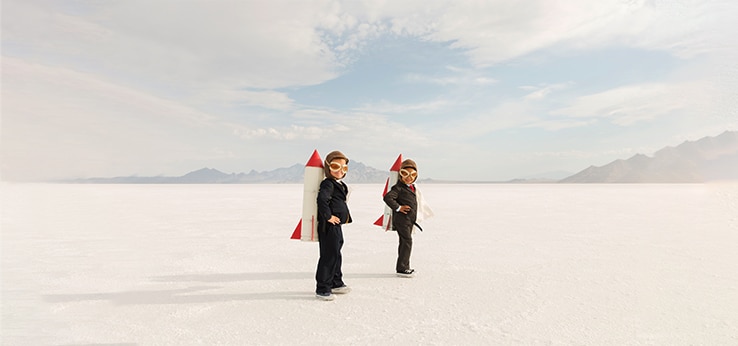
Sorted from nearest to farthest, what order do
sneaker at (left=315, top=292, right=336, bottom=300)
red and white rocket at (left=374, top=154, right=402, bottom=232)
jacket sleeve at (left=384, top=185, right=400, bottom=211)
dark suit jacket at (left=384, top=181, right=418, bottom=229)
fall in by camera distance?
sneaker at (left=315, top=292, right=336, bottom=300)
jacket sleeve at (left=384, top=185, right=400, bottom=211)
dark suit jacket at (left=384, top=181, right=418, bottom=229)
red and white rocket at (left=374, top=154, right=402, bottom=232)

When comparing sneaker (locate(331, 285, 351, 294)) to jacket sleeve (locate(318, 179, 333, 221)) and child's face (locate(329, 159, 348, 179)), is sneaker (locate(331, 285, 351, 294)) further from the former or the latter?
child's face (locate(329, 159, 348, 179))

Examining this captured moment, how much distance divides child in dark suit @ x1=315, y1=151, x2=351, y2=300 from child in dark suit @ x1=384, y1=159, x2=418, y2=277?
85cm

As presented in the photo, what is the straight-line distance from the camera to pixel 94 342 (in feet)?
10.5

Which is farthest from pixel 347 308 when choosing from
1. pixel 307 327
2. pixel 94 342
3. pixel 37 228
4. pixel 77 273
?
pixel 37 228

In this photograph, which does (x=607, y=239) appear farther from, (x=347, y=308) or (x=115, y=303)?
(x=115, y=303)

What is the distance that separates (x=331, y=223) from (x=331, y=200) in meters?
0.26

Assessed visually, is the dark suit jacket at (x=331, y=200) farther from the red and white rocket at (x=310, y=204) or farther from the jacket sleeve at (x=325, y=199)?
the red and white rocket at (x=310, y=204)

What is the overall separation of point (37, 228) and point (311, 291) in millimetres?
8890

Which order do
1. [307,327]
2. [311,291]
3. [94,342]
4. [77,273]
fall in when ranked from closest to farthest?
1. [94,342]
2. [307,327]
3. [311,291]
4. [77,273]

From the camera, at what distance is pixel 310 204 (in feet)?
14.5

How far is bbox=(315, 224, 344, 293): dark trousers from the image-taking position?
4.23m

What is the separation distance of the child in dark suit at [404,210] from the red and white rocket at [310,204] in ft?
3.34

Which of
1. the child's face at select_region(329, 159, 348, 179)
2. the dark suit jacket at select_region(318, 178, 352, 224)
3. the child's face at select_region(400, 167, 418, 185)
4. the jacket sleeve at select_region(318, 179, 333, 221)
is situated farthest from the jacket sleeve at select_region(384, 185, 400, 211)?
the jacket sleeve at select_region(318, 179, 333, 221)

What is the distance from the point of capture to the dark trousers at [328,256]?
166 inches
